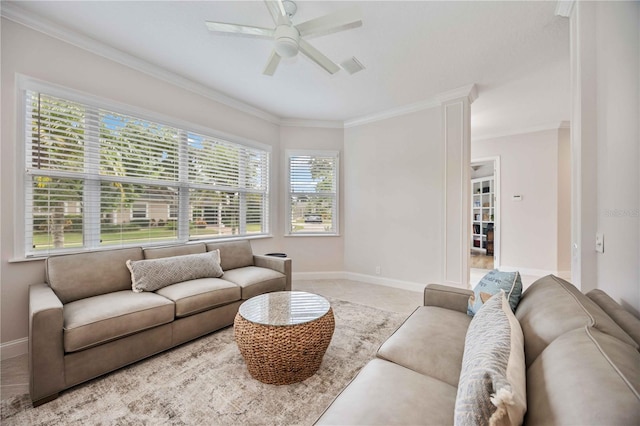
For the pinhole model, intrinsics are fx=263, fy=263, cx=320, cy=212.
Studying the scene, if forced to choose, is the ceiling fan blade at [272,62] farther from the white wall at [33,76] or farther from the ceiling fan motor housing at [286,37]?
the white wall at [33,76]

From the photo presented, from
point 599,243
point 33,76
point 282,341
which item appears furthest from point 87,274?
point 599,243

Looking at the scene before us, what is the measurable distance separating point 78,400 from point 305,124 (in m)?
4.15

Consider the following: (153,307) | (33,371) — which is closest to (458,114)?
(153,307)

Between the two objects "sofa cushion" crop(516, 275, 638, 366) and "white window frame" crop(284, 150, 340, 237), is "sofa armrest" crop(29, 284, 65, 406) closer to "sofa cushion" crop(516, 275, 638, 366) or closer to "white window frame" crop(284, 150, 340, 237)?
"sofa cushion" crop(516, 275, 638, 366)

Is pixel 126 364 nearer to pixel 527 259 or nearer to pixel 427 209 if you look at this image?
pixel 427 209

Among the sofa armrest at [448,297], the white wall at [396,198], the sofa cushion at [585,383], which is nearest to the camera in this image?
the sofa cushion at [585,383]

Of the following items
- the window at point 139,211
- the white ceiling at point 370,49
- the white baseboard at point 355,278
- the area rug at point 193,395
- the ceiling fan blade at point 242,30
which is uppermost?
the white ceiling at point 370,49

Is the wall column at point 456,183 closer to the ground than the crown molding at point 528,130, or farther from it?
closer to the ground

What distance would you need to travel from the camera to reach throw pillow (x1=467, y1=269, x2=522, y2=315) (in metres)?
1.54

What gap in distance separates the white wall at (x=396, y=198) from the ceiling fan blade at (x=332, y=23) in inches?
97.4

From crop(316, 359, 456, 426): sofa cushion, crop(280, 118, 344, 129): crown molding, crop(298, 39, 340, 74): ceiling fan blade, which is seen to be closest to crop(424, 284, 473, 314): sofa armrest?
crop(316, 359, 456, 426): sofa cushion

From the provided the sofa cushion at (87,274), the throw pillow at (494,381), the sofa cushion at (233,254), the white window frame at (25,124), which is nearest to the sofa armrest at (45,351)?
the sofa cushion at (87,274)

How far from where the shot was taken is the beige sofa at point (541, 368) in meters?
0.59

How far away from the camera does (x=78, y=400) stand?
1.62 metres
